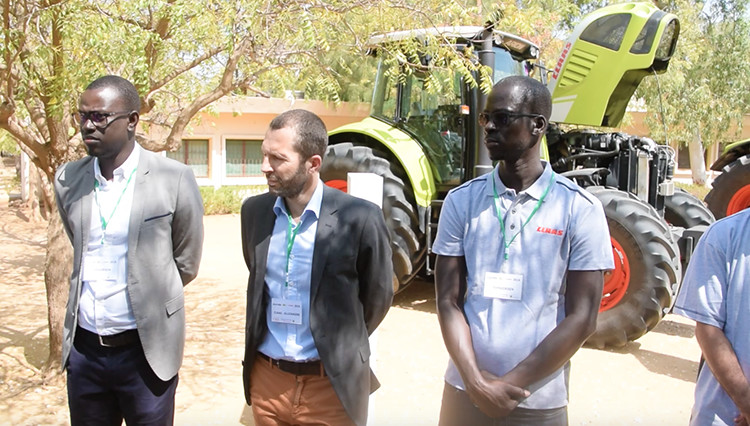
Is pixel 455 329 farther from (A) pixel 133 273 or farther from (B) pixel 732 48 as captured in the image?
(B) pixel 732 48

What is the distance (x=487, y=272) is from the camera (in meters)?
2.21

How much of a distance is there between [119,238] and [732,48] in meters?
20.3

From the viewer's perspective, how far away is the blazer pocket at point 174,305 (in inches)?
107

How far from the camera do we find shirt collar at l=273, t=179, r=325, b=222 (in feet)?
7.87

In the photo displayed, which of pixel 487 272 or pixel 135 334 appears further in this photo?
pixel 135 334

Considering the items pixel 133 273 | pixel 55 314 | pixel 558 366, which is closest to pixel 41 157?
pixel 55 314

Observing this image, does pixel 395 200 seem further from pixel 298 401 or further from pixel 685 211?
pixel 298 401

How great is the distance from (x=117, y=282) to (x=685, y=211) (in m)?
5.81

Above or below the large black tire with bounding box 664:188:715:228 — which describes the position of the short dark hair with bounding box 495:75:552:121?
above

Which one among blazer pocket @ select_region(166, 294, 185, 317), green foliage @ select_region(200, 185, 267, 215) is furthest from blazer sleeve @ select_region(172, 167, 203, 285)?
green foliage @ select_region(200, 185, 267, 215)

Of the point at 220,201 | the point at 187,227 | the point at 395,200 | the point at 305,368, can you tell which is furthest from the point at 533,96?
the point at 220,201

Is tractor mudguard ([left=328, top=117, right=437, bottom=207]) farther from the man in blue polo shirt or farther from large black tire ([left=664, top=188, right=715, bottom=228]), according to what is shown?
the man in blue polo shirt

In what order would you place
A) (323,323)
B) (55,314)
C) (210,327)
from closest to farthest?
(323,323)
(55,314)
(210,327)

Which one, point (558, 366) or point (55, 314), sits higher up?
point (558, 366)
